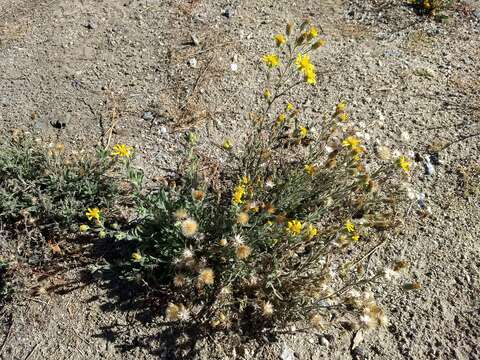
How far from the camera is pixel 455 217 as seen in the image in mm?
3654

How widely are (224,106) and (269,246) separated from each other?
5.79 feet

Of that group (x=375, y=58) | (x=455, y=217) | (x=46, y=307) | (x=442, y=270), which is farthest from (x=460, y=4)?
(x=46, y=307)

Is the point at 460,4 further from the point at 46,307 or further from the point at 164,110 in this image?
the point at 46,307

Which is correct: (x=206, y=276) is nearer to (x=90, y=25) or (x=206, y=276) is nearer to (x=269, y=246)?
(x=269, y=246)

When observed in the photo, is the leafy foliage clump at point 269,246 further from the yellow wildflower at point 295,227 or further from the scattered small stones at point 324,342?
the scattered small stones at point 324,342

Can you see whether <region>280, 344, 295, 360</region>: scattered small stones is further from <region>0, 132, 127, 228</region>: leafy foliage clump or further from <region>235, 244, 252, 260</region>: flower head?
<region>0, 132, 127, 228</region>: leafy foliage clump

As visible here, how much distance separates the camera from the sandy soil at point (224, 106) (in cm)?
300

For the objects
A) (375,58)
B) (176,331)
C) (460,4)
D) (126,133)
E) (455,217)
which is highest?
(460,4)

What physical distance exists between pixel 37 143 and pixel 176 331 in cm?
209

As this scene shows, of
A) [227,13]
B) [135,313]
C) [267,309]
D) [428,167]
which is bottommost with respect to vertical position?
[135,313]

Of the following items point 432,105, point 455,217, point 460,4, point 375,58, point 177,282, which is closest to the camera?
point 177,282

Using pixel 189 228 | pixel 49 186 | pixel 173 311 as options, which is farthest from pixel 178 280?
pixel 49 186

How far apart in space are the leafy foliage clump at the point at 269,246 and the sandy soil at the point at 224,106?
0.22m

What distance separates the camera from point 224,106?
14.1 feet
